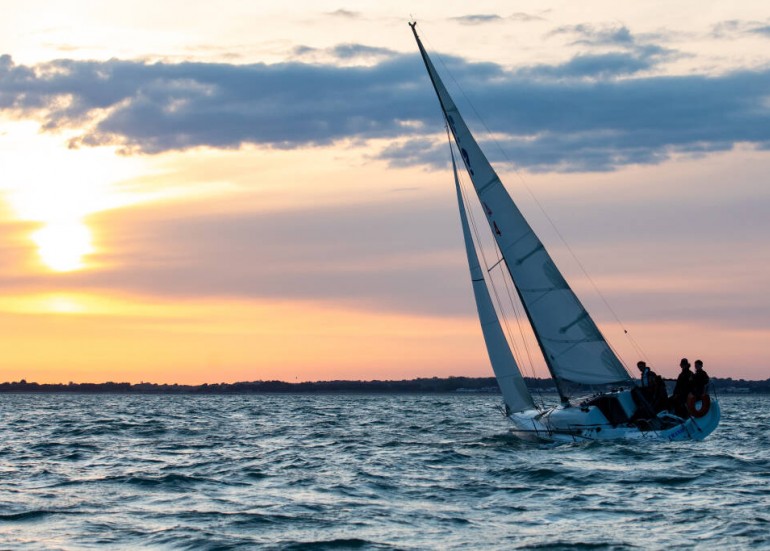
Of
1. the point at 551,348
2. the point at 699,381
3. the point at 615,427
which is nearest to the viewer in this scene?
the point at 615,427

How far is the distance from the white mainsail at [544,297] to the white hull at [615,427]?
1615 mm

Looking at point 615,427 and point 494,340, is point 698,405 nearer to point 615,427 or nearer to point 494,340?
point 615,427

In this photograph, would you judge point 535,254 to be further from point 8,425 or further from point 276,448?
point 8,425

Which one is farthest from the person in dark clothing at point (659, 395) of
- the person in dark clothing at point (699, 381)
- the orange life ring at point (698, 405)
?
the person in dark clothing at point (699, 381)

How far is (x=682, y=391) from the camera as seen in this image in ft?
105

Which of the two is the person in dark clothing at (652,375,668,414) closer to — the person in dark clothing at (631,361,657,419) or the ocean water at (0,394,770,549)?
the person in dark clothing at (631,361,657,419)

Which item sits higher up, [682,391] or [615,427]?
[682,391]

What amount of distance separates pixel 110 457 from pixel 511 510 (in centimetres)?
1595

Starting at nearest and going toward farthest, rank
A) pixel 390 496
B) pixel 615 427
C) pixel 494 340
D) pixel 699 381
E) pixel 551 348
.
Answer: pixel 390 496, pixel 615 427, pixel 699 381, pixel 551 348, pixel 494 340

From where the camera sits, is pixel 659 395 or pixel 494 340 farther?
pixel 494 340

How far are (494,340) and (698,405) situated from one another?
24.4ft

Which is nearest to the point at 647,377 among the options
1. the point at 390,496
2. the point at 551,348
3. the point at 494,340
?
the point at 551,348

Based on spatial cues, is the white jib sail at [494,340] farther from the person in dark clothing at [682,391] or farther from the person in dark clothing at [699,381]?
the person in dark clothing at [699,381]

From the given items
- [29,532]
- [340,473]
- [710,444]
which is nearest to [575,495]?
[340,473]
